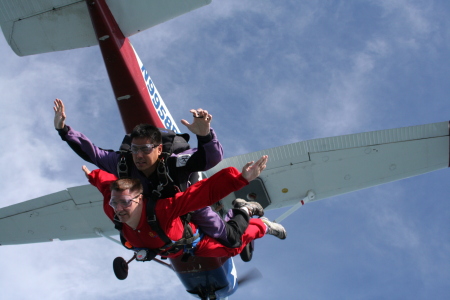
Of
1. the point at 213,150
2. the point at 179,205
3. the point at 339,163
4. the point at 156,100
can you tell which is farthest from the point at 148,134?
the point at 156,100

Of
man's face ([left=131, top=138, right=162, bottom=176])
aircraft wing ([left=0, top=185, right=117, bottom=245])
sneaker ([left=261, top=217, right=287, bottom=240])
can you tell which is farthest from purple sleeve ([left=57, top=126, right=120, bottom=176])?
aircraft wing ([left=0, top=185, right=117, bottom=245])

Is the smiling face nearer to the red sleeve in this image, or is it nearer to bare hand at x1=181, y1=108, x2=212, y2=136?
the red sleeve

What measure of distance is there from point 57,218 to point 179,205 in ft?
21.1

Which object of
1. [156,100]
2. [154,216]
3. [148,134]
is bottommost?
[156,100]

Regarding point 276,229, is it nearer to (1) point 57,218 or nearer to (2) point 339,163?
(2) point 339,163

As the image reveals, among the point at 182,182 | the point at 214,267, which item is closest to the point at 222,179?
the point at 182,182

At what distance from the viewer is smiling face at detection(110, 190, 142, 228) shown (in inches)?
184

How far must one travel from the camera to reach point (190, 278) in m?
7.29

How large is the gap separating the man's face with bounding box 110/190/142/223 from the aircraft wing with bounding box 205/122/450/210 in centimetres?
407

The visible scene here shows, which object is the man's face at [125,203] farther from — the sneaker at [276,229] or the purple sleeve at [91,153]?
the sneaker at [276,229]

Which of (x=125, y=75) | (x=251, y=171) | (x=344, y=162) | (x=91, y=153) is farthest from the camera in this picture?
(x=125, y=75)

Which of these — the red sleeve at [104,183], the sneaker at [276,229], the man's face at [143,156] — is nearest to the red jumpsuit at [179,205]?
the red sleeve at [104,183]

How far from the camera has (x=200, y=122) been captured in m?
4.71

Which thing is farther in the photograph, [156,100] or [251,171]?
[156,100]
